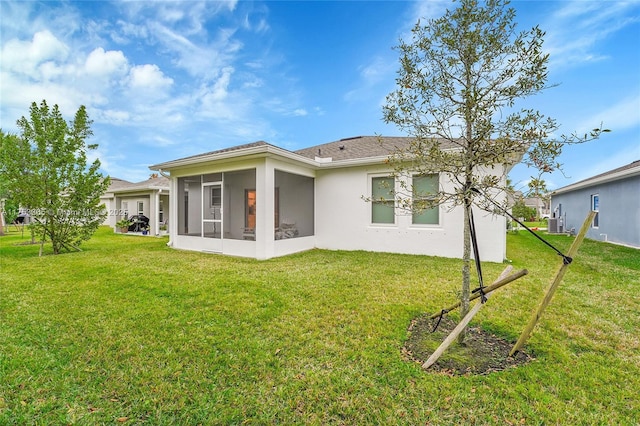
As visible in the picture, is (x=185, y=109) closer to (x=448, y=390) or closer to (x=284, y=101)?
(x=284, y=101)

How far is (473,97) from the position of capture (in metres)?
2.85

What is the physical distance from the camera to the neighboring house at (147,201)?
51.5 feet

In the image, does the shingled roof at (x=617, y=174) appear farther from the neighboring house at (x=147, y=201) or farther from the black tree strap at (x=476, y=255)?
the neighboring house at (x=147, y=201)

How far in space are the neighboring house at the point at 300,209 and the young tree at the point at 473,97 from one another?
4.77 metres

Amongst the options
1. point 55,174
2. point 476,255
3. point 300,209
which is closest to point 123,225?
point 55,174

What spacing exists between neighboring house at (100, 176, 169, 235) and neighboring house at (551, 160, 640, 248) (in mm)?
19015

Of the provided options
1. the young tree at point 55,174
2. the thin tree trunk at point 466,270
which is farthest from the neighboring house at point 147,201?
the thin tree trunk at point 466,270

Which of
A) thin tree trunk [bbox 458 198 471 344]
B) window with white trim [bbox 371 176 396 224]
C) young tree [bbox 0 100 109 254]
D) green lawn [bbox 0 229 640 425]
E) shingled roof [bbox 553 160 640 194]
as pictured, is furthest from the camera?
shingled roof [bbox 553 160 640 194]

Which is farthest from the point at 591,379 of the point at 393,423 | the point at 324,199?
the point at 324,199

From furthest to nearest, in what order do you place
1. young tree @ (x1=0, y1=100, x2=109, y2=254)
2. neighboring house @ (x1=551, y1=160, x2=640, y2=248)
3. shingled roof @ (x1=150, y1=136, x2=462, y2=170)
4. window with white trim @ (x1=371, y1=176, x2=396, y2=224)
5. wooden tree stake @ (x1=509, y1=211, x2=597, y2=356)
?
neighboring house @ (x1=551, y1=160, x2=640, y2=248), window with white trim @ (x1=371, y1=176, x2=396, y2=224), young tree @ (x1=0, y1=100, x2=109, y2=254), shingled roof @ (x1=150, y1=136, x2=462, y2=170), wooden tree stake @ (x1=509, y1=211, x2=597, y2=356)

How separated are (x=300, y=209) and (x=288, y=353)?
770 centimetres

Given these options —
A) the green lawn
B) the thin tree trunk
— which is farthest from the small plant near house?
the thin tree trunk

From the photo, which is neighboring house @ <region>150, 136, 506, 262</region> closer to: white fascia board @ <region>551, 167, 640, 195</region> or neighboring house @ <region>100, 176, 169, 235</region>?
neighboring house @ <region>100, 176, 169, 235</region>

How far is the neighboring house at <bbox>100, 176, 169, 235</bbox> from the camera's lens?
1569cm
